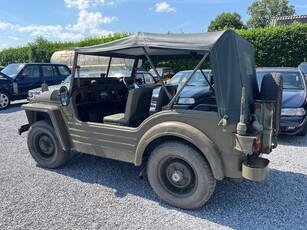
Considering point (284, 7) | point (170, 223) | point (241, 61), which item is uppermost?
point (284, 7)

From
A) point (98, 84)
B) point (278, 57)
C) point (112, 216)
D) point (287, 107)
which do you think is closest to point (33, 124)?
point (98, 84)

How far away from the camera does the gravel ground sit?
276cm

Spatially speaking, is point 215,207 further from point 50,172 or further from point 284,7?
point 284,7

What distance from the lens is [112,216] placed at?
2891 millimetres

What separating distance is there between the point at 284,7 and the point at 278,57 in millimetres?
44329

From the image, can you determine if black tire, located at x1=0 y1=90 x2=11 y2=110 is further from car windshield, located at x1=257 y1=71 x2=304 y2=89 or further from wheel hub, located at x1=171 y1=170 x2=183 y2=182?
wheel hub, located at x1=171 y1=170 x2=183 y2=182

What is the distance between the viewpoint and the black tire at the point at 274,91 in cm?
317

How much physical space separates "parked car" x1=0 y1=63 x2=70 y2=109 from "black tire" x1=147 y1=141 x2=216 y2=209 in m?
7.49

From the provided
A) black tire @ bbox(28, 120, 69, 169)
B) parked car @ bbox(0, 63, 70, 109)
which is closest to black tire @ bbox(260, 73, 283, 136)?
black tire @ bbox(28, 120, 69, 169)

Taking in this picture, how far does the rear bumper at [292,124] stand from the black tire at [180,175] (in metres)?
3.30

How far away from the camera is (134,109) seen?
3.60 metres

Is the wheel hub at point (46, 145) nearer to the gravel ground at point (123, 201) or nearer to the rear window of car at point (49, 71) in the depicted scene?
the gravel ground at point (123, 201)

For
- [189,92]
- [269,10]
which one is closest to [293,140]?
[189,92]

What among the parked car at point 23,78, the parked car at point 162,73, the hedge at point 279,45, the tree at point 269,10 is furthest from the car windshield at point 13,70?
the tree at point 269,10
